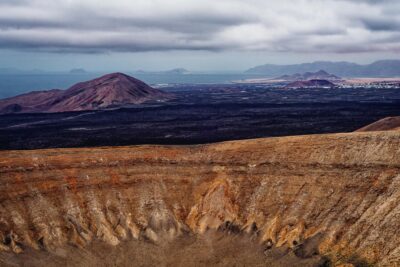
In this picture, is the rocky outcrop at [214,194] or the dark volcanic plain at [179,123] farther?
the dark volcanic plain at [179,123]

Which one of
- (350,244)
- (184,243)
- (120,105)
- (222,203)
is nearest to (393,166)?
(350,244)

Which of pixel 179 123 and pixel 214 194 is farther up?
pixel 179 123

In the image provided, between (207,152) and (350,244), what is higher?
(207,152)

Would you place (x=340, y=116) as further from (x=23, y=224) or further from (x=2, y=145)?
(x=23, y=224)

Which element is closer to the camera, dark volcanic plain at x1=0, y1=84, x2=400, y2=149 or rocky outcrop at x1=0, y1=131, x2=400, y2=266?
A: rocky outcrop at x1=0, y1=131, x2=400, y2=266
